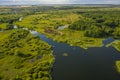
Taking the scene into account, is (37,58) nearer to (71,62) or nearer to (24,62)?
(24,62)

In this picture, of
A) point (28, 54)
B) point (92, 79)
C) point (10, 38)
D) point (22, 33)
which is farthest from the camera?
point (22, 33)

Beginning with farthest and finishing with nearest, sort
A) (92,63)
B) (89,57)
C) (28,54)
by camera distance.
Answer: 1. (28,54)
2. (89,57)
3. (92,63)

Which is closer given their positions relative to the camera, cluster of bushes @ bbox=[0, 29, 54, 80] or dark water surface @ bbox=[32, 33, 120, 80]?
dark water surface @ bbox=[32, 33, 120, 80]

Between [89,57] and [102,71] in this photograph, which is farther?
[89,57]

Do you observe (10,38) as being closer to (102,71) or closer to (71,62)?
(71,62)

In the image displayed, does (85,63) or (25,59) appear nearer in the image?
(85,63)

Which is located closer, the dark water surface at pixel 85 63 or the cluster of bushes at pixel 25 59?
the dark water surface at pixel 85 63

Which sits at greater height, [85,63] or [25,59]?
[85,63]

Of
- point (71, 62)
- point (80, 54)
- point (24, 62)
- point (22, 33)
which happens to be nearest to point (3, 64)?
point (24, 62)
